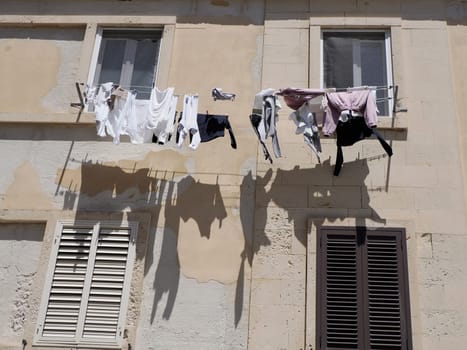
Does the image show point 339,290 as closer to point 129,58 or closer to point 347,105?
point 347,105

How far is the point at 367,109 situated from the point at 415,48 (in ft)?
5.83

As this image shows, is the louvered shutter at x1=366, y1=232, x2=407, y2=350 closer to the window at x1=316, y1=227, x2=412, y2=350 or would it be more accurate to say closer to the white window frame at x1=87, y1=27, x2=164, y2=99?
the window at x1=316, y1=227, x2=412, y2=350

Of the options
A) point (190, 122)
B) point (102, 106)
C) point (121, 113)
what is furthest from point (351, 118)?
point (102, 106)

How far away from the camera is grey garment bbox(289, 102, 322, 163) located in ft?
27.2

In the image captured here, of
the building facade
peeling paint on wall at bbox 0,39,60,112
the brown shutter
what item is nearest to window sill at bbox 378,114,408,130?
the building facade

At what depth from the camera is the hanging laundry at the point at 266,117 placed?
8312 millimetres

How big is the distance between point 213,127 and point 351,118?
178 centimetres

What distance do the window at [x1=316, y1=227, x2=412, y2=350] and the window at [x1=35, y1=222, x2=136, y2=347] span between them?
7.92 feet

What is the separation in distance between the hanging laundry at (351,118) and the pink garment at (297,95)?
8.2 inches

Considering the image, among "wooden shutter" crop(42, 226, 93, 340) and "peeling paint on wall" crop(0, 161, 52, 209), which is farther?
"peeling paint on wall" crop(0, 161, 52, 209)

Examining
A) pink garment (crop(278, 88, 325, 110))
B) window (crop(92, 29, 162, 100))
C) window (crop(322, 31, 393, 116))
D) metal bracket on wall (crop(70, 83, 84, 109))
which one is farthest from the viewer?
window (crop(92, 29, 162, 100))

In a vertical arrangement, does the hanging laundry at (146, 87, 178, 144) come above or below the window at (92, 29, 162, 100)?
below

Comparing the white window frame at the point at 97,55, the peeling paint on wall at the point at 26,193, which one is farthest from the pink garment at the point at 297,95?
the peeling paint on wall at the point at 26,193

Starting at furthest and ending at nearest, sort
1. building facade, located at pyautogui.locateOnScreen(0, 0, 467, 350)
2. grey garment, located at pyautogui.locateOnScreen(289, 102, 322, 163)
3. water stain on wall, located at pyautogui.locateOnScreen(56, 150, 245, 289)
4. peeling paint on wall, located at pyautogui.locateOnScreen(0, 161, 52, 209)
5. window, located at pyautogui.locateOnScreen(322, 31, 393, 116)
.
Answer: window, located at pyautogui.locateOnScreen(322, 31, 393, 116) < peeling paint on wall, located at pyautogui.locateOnScreen(0, 161, 52, 209) < grey garment, located at pyautogui.locateOnScreen(289, 102, 322, 163) < water stain on wall, located at pyautogui.locateOnScreen(56, 150, 245, 289) < building facade, located at pyautogui.locateOnScreen(0, 0, 467, 350)
